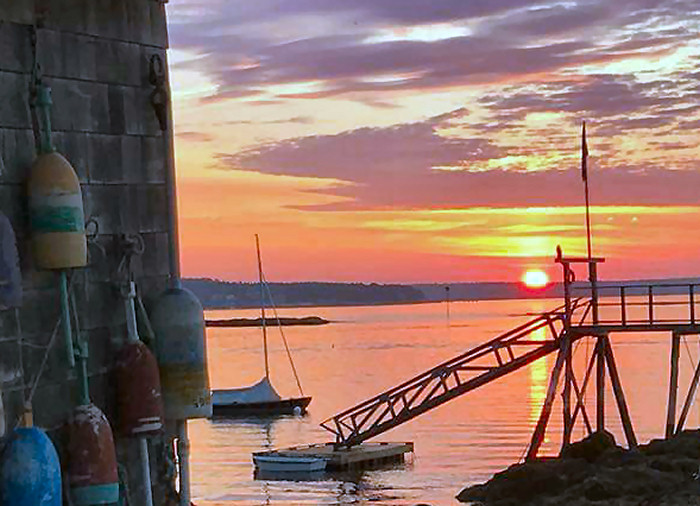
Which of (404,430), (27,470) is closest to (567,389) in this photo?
(27,470)

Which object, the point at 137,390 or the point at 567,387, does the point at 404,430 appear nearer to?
the point at 567,387

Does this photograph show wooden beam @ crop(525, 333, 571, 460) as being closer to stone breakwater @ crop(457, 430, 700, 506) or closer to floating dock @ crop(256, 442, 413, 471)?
stone breakwater @ crop(457, 430, 700, 506)

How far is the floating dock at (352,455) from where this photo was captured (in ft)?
141

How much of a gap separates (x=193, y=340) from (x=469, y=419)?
68.7 meters

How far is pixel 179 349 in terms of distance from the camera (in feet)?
32.5

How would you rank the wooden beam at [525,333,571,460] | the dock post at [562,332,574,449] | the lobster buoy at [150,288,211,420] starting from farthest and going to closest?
the wooden beam at [525,333,571,460], the dock post at [562,332,574,449], the lobster buoy at [150,288,211,420]

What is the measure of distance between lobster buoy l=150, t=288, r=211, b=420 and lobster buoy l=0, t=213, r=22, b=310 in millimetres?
1649

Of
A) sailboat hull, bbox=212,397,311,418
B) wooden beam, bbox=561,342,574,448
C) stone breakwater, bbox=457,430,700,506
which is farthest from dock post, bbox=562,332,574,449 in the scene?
sailboat hull, bbox=212,397,311,418

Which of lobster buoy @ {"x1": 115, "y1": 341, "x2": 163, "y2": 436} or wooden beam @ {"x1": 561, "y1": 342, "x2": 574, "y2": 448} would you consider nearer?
lobster buoy @ {"x1": 115, "y1": 341, "x2": 163, "y2": 436}

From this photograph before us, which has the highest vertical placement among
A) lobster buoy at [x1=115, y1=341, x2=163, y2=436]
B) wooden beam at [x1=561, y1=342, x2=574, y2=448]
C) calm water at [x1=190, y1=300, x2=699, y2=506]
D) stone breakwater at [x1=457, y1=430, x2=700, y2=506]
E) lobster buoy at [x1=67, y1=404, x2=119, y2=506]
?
lobster buoy at [x1=115, y1=341, x2=163, y2=436]

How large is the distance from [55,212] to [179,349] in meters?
1.72

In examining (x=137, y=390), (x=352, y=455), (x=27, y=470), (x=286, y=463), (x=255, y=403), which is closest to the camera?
(x=27, y=470)

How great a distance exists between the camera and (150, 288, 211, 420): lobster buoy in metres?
9.89

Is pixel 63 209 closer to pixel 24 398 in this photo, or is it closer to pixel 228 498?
pixel 24 398
